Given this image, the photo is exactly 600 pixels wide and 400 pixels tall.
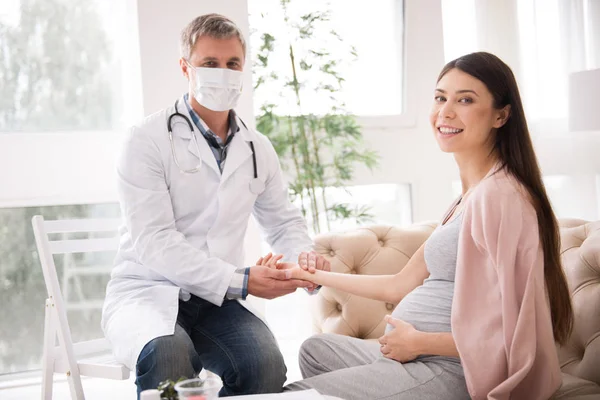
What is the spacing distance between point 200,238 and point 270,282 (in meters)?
0.27

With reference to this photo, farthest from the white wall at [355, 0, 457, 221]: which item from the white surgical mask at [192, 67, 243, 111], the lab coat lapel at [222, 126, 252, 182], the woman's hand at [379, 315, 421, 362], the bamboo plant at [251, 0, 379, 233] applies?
the woman's hand at [379, 315, 421, 362]

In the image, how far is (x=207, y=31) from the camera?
2.27 meters

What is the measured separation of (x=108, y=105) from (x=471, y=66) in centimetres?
204

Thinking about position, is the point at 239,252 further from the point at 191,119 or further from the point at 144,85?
the point at 144,85

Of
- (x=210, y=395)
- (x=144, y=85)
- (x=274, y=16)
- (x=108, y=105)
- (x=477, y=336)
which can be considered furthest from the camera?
(x=274, y=16)

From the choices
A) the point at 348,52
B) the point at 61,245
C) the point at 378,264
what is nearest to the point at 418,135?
the point at 348,52

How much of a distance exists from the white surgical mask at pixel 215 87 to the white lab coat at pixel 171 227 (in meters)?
0.09

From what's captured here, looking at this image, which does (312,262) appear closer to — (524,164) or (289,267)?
(289,267)

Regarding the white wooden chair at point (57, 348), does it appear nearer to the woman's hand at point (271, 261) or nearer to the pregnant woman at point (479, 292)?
the woman's hand at point (271, 261)

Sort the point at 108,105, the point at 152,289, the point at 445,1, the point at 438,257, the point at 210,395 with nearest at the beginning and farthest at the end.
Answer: the point at 210,395, the point at 438,257, the point at 152,289, the point at 108,105, the point at 445,1

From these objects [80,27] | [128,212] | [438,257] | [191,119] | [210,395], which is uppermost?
[80,27]

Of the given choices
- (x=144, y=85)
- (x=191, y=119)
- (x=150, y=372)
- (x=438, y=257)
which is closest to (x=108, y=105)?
(x=144, y=85)

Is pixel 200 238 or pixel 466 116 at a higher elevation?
pixel 466 116

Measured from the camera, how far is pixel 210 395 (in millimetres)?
1232
